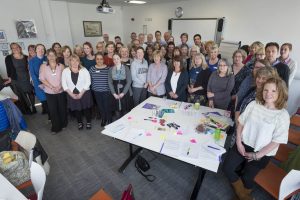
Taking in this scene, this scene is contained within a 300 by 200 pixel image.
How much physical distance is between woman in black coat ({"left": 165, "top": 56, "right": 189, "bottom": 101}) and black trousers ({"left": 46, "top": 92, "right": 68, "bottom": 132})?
2.08 metres

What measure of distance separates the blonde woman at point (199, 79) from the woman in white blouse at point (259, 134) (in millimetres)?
1370

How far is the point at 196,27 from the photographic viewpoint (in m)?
6.61

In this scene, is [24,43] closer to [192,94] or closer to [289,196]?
[192,94]

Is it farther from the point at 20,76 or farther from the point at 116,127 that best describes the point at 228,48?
the point at 20,76

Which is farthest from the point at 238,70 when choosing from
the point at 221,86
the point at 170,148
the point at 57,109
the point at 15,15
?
the point at 15,15

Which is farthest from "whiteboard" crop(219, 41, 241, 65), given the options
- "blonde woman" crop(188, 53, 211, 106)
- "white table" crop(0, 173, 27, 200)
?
"white table" crop(0, 173, 27, 200)

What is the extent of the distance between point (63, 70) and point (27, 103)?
182 centimetres

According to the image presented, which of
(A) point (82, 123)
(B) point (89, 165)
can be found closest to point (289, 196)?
(B) point (89, 165)

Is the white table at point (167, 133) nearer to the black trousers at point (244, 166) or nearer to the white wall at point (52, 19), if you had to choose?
the black trousers at point (244, 166)

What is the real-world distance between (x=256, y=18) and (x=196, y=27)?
6.59 feet

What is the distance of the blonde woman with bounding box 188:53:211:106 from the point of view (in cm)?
329

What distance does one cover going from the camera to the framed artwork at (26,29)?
6.00 meters

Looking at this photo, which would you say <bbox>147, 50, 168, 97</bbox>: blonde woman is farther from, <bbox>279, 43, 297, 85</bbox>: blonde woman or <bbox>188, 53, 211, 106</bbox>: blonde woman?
<bbox>279, 43, 297, 85</bbox>: blonde woman

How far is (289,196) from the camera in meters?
1.63
